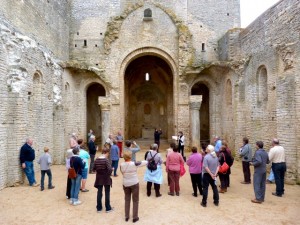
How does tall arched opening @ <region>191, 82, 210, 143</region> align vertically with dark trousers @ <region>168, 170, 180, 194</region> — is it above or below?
above

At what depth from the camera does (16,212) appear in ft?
23.0

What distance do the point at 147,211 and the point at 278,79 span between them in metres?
8.25

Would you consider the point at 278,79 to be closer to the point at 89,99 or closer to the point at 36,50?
the point at 36,50

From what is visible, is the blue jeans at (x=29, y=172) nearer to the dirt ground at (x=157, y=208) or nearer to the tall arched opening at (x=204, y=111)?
the dirt ground at (x=157, y=208)

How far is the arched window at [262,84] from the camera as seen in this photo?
1317 cm

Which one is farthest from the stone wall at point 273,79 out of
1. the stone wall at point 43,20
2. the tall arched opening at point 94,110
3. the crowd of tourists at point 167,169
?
the tall arched opening at point 94,110

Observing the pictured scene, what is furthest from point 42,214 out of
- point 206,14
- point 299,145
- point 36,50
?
point 206,14

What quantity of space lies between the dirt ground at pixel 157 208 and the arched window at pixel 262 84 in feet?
17.9

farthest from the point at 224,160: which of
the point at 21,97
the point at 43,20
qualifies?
the point at 43,20

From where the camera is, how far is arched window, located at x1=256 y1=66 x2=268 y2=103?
13172mm

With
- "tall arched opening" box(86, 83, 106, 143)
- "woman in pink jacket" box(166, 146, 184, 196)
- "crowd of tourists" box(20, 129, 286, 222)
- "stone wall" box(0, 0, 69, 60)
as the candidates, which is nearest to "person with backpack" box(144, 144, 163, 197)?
"crowd of tourists" box(20, 129, 286, 222)

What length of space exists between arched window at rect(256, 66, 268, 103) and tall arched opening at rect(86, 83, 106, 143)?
14.1 metres

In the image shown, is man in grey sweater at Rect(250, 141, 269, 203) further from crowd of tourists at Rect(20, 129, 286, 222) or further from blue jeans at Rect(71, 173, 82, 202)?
blue jeans at Rect(71, 173, 82, 202)

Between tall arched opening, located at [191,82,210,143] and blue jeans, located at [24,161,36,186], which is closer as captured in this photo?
blue jeans, located at [24,161,36,186]
